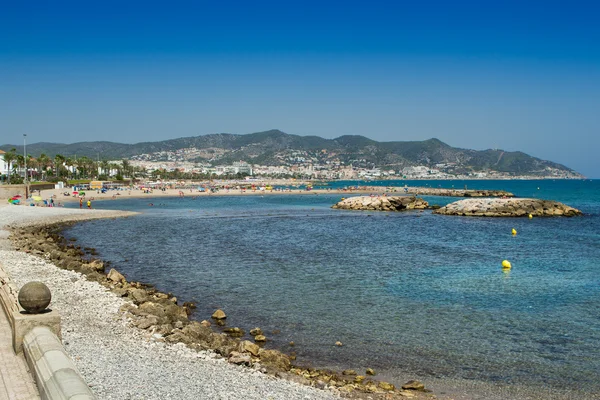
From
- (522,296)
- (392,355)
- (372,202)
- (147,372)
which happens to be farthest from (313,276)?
(372,202)

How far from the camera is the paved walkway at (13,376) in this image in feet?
25.8

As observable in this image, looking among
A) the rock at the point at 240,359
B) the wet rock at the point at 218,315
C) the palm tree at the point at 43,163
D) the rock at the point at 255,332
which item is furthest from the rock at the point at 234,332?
the palm tree at the point at 43,163

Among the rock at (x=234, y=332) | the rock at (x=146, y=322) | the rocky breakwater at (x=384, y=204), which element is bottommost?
the rocky breakwater at (x=384, y=204)

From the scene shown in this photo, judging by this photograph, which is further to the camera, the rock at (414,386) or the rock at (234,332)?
the rock at (234,332)

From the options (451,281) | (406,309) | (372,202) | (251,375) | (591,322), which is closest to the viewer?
(251,375)

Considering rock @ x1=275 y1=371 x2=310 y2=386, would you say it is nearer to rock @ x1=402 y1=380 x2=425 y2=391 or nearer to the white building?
rock @ x1=402 y1=380 x2=425 y2=391

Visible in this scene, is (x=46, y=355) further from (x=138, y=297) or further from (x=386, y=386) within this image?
(x=138, y=297)

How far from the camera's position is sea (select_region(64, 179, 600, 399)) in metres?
13.8

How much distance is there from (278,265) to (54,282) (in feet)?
40.4

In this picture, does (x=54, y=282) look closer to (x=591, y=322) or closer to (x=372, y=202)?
(x=591, y=322)

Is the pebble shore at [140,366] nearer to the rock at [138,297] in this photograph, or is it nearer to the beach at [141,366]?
the beach at [141,366]

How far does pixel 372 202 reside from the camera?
8294cm

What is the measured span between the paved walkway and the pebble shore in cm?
149

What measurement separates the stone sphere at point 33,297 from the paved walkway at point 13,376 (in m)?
0.91
